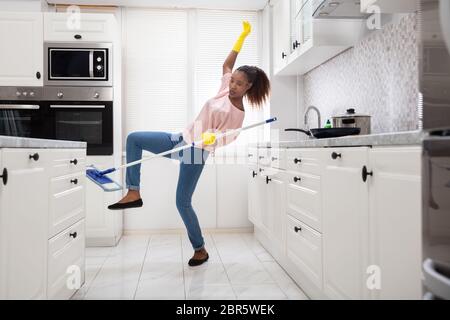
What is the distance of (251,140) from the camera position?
4.30 metres

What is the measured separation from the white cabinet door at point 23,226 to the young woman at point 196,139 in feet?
4.02

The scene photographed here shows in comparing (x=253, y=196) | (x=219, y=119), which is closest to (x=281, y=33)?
(x=219, y=119)

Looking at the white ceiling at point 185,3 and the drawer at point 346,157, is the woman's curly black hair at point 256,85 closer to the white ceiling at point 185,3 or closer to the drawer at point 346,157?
the white ceiling at point 185,3

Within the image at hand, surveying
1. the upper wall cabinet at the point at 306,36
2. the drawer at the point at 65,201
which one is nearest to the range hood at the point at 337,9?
the upper wall cabinet at the point at 306,36

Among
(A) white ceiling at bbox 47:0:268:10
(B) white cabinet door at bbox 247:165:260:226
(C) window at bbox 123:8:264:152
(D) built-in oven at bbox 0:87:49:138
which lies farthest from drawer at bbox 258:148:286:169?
(D) built-in oven at bbox 0:87:49:138

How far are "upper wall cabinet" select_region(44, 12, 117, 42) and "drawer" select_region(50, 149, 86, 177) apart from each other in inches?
60.8

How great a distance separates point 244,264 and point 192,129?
4.12 ft

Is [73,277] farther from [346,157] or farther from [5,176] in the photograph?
[346,157]

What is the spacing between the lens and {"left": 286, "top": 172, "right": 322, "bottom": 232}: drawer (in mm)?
1977

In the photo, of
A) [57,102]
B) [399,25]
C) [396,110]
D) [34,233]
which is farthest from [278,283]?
[57,102]

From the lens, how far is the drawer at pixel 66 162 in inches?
72.7

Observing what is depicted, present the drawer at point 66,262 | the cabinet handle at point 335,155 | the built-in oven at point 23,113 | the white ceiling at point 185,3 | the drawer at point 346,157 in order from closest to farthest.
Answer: the drawer at point 346,157 < the cabinet handle at point 335,155 < the drawer at point 66,262 < the built-in oven at point 23,113 < the white ceiling at point 185,3

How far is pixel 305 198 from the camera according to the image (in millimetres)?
2158

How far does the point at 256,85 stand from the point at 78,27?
162 cm
